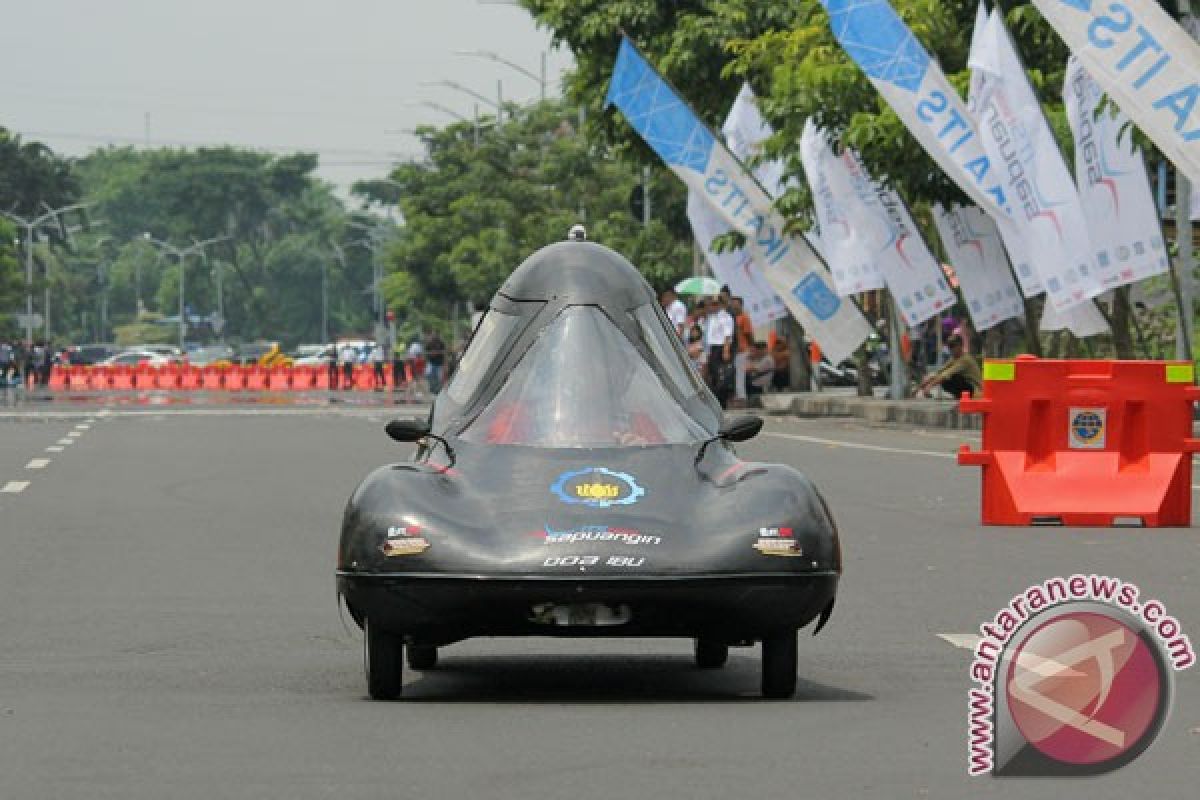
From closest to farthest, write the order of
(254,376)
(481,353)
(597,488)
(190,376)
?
(597,488)
(481,353)
(254,376)
(190,376)

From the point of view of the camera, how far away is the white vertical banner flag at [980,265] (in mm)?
37219

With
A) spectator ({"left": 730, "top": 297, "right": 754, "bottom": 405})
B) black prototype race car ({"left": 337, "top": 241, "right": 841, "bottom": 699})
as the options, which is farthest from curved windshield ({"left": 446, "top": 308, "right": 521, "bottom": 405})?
spectator ({"left": 730, "top": 297, "right": 754, "bottom": 405})

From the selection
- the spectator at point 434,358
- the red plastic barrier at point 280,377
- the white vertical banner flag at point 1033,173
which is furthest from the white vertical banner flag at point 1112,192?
the red plastic barrier at point 280,377

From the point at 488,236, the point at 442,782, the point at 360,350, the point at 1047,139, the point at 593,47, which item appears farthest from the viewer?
the point at 360,350

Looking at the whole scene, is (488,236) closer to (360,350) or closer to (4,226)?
(4,226)

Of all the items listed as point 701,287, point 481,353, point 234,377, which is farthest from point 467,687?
point 234,377

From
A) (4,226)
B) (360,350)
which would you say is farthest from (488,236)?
(360,350)

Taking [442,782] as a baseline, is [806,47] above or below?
above

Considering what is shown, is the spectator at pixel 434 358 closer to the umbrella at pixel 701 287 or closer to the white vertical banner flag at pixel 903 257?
the umbrella at pixel 701 287

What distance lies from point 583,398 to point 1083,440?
29.6 ft

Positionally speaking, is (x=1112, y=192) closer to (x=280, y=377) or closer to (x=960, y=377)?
(x=960, y=377)

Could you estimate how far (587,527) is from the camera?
984 cm

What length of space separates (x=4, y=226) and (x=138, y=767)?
11365cm

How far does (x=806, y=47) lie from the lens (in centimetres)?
4222
